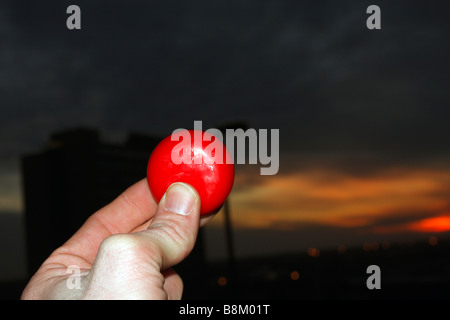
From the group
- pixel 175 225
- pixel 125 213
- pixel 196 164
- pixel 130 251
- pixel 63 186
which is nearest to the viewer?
pixel 130 251

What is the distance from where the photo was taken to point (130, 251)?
2045 millimetres

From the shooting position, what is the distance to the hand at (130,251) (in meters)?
2.06

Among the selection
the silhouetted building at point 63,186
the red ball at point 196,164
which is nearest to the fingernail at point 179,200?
the red ball at point 196,164

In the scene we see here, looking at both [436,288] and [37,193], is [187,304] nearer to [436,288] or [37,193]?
[436,288]

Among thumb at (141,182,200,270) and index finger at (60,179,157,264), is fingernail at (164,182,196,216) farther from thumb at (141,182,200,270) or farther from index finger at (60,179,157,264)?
index finger at (60,179,157,264)

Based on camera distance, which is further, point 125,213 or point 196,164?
point 125,213

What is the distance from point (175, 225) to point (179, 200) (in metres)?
0.14

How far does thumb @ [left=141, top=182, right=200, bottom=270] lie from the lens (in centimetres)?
223

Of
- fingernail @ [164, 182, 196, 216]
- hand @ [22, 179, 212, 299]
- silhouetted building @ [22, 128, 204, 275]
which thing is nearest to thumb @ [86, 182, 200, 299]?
hand @ [22, 179, 212, 299]

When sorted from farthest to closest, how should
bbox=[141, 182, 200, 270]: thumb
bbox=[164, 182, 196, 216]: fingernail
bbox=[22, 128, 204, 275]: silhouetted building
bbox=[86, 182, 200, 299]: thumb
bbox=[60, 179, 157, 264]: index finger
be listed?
bbox=[22, 128, 204, 275]: silhouetted building, bbox=[60, 179, 157, 264]: index finger, bbox=[164, 182, 196, 216]: fingernail, bbox=[141, 182, 200, 270]: thumb, bbox=[86, 182, 200, 299]: thumb

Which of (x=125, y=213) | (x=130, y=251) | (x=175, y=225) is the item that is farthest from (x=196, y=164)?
(x=125, y=213)

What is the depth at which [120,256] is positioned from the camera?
2.05 metres

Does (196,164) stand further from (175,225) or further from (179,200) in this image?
(175,225)

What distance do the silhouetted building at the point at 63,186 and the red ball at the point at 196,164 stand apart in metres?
95.8
